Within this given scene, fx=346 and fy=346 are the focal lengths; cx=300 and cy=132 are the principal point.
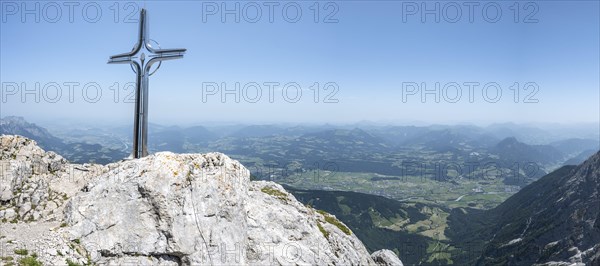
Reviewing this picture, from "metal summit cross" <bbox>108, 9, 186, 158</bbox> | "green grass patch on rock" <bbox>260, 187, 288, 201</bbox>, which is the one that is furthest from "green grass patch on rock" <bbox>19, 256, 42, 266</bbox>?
"green grass patch on rock" <bbox>260, 187, 288, 201</bbox>

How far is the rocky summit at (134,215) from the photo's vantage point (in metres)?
24.9

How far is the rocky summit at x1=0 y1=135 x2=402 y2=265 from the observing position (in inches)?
980

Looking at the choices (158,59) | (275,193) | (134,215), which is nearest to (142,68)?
(158,59)

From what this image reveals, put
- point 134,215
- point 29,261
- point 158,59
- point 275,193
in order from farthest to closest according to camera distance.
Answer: point 275,193 → point 158,59 → point 134,215 → point 29,261

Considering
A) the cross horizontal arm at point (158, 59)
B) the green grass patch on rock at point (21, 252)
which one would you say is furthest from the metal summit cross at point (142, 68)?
the green grass patch on rock at point (21, 252)

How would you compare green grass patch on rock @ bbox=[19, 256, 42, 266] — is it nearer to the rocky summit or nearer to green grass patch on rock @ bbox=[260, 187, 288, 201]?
the rocky summit

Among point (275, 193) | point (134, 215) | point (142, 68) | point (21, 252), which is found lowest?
point (275, 193)

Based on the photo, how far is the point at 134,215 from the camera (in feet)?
87.5

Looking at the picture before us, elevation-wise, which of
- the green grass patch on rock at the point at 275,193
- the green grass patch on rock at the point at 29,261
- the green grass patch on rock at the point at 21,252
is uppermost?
the green grass patch on rock at the point at 21,252

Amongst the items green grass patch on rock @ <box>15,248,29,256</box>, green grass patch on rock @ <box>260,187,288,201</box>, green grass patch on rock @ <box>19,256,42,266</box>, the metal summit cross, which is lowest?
green grass patch on rock @ <box>260,187,288,201</box>

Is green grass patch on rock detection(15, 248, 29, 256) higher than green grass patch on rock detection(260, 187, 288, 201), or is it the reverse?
green grass patch on rock detection(15, 248, 29, 256)

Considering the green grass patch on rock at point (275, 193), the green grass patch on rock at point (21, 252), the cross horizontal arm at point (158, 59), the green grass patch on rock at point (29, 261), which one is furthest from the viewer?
the green grass patch on rock at point (275, 193)

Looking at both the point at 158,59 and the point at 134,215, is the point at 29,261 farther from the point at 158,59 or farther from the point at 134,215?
the point at 158,59

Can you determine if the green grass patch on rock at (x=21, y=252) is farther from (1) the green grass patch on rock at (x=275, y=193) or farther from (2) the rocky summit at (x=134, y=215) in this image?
(1) the green grass patch on rock at (x=275, y=193)
